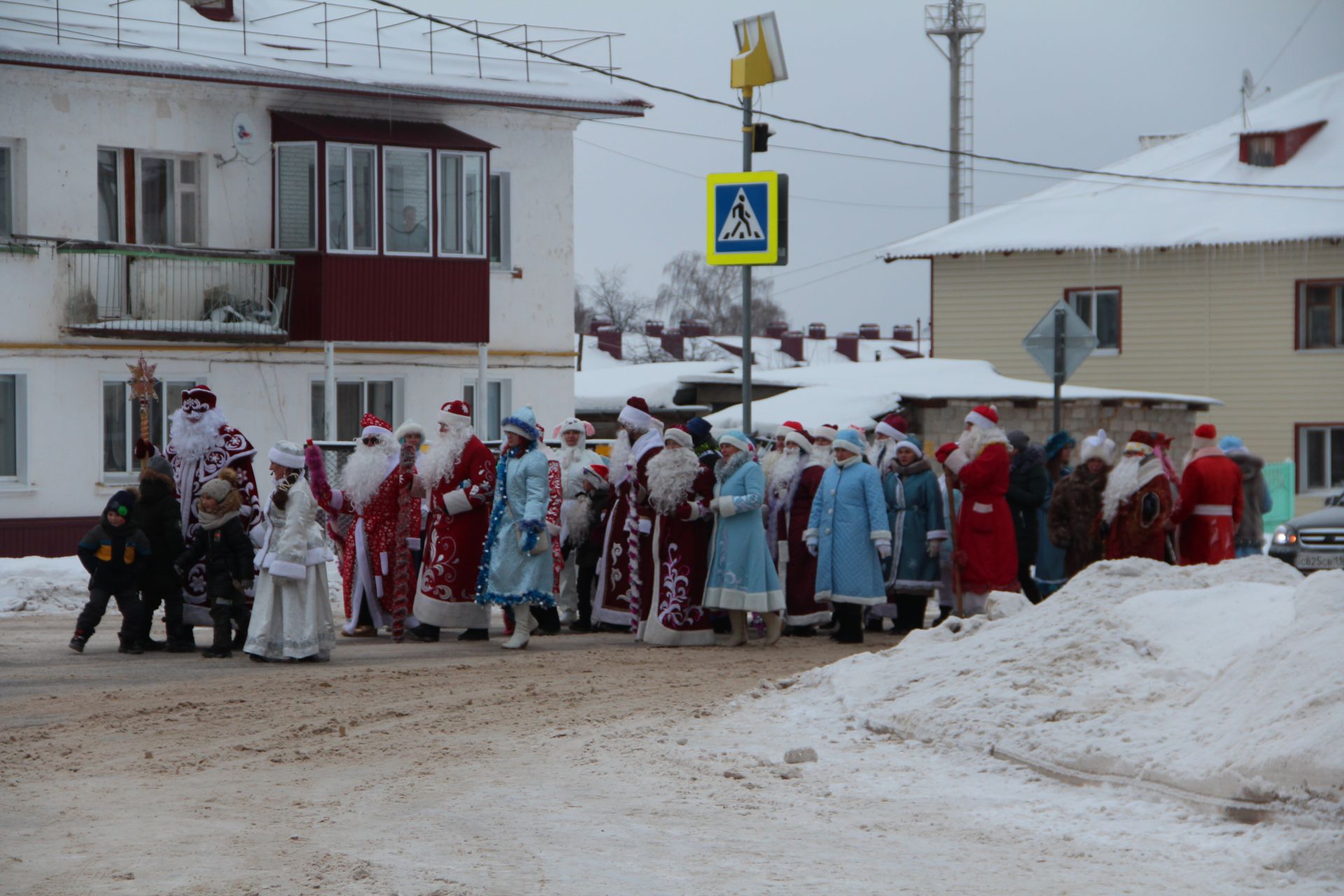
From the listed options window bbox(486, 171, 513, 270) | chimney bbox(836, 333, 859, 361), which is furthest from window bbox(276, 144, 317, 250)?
chimney bbox(836, 333, 859, 361)

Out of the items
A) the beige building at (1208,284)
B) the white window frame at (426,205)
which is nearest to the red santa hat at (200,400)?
the white window frame at (426,205)

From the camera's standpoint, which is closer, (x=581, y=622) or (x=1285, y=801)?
(x=1285, y=801)

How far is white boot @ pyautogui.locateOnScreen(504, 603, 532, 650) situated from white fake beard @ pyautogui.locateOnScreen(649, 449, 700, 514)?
1.27 meters

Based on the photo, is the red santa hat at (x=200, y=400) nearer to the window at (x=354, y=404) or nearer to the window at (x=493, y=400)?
the window at (x=354, y=404)

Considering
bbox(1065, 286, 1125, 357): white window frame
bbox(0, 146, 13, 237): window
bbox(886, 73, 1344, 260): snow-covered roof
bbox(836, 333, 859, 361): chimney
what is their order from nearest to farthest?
bbox(0, 146, 13, 237): window < bbox(886, 73, 1344, 260): snow-covered roof < bbox(1065, 286, 1125, 357): white window frame < bbox(836, 333, 859, 361): chimney

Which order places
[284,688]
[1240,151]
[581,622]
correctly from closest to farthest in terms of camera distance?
[284,688], [581,622], [1240,151]

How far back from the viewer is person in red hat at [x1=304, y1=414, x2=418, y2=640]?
13250 mm

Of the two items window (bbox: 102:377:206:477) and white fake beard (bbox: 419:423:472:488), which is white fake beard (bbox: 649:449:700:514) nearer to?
white fake beard (bbox: 419:423:472:488)

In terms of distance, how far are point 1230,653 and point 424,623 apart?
6.60 meters

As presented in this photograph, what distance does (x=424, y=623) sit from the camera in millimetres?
13250

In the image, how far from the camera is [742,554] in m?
12.9

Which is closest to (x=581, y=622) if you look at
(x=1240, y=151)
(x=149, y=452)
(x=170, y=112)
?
(x=149, y=452)

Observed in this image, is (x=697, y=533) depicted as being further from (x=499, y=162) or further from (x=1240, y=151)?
(x=1240, y=151)

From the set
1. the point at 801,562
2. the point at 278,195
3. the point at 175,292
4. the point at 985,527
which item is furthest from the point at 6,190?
the point at 985,527
